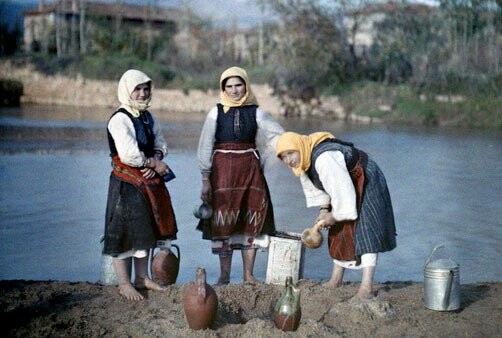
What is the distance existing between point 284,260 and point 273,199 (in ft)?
16.1

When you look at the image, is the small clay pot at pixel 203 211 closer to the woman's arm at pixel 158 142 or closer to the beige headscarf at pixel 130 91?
the woman's arm at pixel 158 142

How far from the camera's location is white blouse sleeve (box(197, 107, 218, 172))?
5656 mm

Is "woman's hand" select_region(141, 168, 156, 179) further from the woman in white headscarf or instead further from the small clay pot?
the small clay pot

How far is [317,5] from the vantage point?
2734cm

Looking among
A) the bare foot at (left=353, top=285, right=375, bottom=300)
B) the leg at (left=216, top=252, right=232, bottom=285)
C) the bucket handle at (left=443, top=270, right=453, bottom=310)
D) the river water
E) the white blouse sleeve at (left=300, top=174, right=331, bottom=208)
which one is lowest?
the river water

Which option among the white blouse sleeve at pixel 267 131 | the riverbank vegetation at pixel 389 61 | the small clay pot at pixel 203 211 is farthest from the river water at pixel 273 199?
the riverbank vegetation at pixel 389 61

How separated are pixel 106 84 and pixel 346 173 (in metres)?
27.6

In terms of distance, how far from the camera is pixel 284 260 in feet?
18.1

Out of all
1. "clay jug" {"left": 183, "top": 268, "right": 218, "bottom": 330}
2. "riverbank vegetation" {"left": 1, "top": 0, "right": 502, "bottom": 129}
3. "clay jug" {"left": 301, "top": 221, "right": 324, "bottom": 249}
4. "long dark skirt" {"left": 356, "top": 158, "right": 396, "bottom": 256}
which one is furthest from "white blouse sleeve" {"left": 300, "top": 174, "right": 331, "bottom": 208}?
"riverbank vegetation" {"left": 1, "top": 0, "right": 502, "bottom": 129}

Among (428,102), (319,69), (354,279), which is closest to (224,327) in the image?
(354,279)

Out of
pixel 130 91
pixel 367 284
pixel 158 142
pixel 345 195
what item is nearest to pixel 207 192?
pixel 158 142

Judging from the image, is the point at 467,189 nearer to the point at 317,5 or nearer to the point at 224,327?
the point at 224,327

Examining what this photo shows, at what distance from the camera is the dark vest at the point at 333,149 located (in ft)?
15.7

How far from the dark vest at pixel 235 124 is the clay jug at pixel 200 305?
1543mm
